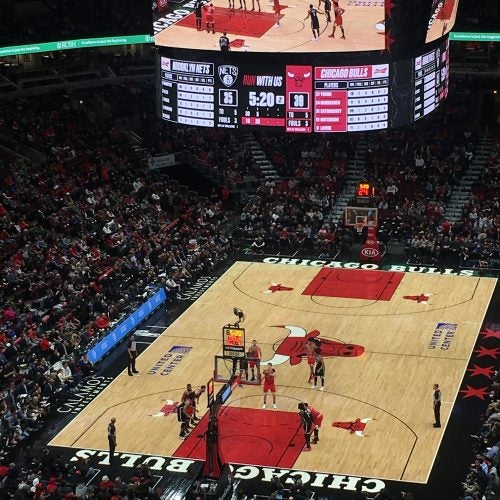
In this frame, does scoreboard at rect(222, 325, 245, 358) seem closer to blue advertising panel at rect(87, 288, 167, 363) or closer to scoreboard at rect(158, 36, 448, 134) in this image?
blue advertising panel at rect(87, 288, 167, 363)

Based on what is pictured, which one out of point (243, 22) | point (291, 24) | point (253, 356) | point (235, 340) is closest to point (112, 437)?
point (235, 340)

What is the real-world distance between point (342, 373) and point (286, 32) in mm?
13760

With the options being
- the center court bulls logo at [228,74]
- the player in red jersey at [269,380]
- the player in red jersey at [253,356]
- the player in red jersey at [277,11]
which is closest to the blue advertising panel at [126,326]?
the player in red jersey at [253,356]

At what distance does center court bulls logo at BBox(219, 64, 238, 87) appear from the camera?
48.8 meters

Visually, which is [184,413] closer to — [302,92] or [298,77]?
[302,92]

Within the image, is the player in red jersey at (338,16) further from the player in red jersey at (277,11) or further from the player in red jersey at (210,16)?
the player in red jersey at (210,16)

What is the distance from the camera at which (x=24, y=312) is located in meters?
43.8

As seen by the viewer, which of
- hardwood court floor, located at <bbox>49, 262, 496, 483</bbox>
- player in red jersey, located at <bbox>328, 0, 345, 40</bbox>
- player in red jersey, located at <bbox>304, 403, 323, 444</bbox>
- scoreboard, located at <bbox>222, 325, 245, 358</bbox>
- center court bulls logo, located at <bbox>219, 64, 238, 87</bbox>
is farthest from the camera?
center court bulls logo, located at <bbox>219, 64, 238, 87</bbox>

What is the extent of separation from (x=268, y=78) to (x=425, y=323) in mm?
10750

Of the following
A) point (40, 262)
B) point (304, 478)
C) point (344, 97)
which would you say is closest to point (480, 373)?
point (304, 478)

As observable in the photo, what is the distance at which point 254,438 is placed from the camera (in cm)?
3716

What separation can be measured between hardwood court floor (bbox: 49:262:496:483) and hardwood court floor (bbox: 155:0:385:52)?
905cm

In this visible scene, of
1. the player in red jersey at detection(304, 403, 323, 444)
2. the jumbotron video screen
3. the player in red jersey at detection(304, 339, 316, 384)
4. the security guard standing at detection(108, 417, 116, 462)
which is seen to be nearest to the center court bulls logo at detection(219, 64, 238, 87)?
the jumbotron video screen

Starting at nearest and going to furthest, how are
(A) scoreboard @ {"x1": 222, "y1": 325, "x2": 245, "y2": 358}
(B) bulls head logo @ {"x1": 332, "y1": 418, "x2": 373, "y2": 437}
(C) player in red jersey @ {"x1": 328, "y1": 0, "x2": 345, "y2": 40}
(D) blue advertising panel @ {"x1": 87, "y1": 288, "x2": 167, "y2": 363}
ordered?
(B) bulls head logo @ {"x1": 332, "y1": 418, "x2": 373, "y2": 437} < (A) scoreboard @ {"x1": 222, "y1": 325, "x2": 245, "y2": 358} < (D) blue advertising panel @ {"x1": 87, "y1": 288, "x2": 167, "y2": 363} < (C) player in red jersey @ {"x1": 328, "y1": 0, "x2": 345, "y2": 40}
